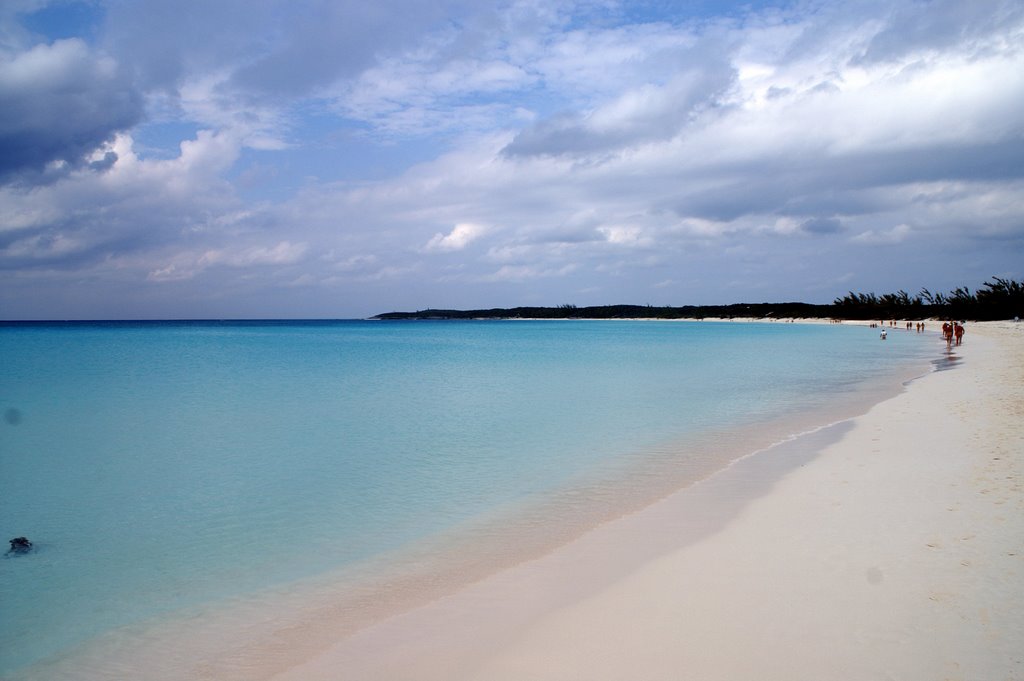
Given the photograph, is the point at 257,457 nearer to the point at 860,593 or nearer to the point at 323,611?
the point at 323,611

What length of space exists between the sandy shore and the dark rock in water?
4.88 meters

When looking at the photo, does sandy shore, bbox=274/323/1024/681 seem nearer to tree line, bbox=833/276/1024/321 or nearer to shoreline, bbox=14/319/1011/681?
shoreline, bbox=14/319/1011/681

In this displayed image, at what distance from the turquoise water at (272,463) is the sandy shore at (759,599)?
206cm

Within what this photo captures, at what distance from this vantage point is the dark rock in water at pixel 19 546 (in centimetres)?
712

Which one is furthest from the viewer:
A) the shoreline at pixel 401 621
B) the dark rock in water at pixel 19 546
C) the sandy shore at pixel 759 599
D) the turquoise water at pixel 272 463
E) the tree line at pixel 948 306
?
the tree line at pixel 948 306

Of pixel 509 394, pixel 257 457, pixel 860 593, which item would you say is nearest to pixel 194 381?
pixel 509 394

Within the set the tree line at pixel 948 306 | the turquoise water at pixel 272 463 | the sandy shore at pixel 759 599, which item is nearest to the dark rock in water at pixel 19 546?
the turquoise water at pixel 272 463

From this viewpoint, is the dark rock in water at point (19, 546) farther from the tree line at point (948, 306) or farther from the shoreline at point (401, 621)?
the tree line at point (948, 306)

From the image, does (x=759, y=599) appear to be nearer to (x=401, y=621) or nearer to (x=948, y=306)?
(x=401, y=621)

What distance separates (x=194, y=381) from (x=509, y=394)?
49.8 feet

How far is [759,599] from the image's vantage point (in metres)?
4.88

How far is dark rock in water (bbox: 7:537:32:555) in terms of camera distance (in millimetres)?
7125

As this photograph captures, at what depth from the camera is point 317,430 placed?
15281mm

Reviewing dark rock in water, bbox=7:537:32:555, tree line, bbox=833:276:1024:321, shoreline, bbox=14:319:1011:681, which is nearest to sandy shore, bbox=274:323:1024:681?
shoreline, bbox=14:319:1011:681
